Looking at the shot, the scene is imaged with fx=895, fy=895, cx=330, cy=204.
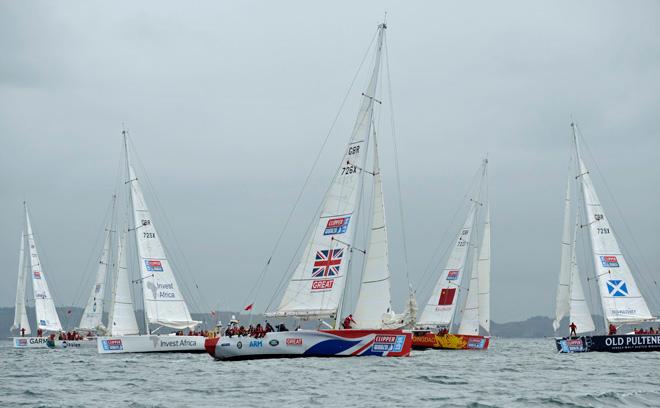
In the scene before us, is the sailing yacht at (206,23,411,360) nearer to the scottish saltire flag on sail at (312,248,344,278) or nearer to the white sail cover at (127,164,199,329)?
the scottish saltire flag on sail at (312,248,344,278)

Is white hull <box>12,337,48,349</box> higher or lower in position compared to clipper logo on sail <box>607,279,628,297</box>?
lower

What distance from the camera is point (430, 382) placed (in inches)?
1157

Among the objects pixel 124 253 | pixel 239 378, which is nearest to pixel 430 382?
pixel 239 378

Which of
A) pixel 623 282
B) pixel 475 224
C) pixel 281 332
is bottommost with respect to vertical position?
pixel 281 332

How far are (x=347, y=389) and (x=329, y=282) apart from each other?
1087 centimetres

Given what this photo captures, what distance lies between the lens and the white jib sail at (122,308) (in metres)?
54.1

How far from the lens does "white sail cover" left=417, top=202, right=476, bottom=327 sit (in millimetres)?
62812

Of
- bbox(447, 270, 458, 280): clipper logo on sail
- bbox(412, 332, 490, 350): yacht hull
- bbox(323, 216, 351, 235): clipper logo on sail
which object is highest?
bbox(447, 270, 458, 280): clipper logo on sail

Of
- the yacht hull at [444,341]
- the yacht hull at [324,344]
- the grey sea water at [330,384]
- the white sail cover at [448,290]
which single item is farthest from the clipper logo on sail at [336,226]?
the white sail cover at [448,290]

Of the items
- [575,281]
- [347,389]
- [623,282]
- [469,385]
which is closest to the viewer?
[347,389]

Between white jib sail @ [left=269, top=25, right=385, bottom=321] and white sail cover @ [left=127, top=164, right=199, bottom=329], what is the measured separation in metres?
16.8

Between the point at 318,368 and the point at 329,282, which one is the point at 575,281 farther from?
the point at 318,368

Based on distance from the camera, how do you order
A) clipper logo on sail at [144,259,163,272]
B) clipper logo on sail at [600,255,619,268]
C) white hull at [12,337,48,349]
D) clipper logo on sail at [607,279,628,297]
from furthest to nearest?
white hull at [12,337,48,349] < clipper logo on sail at [144,259,163,272] < clipper logo on sail at [600,255,619,268] < clipper logo on sail at [607,279,628,297]

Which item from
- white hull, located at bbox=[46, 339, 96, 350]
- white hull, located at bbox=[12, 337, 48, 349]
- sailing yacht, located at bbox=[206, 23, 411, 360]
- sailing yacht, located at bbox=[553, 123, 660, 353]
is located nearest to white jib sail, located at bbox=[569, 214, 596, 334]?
sailing yacht, located at bbox=[553, 123, 660, 353]
